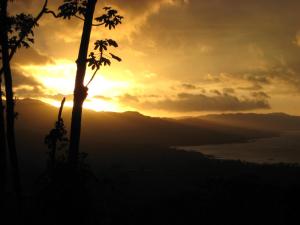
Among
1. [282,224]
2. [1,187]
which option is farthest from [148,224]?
[1,187]

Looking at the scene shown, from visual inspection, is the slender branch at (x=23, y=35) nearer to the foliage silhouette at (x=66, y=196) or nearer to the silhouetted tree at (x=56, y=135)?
the silhouetted tree at (x=56, y=135)

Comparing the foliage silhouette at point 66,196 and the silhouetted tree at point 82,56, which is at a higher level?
the silhouetted tree at point 82,56

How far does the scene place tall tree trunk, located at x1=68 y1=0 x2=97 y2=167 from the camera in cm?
1309

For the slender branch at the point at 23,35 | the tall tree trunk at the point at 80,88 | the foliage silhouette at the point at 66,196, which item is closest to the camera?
the foliage silhouette at the point at 66,196

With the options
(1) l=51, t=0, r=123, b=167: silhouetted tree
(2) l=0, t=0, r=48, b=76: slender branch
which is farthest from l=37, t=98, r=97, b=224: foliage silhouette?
(2) l=0, t=0, r=48, b=76: slender branch

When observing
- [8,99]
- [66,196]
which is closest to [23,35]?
[8,99]

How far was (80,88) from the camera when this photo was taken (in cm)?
1322

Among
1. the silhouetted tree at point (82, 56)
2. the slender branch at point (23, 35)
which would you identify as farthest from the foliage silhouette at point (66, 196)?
the slender branch at point (23, 35)

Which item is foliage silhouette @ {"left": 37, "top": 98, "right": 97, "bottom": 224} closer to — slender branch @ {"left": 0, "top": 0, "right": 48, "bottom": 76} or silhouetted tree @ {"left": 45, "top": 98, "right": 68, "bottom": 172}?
silhouetted tree @ {"left": 45, "top": 98, "right": 68, "bottom": 172}

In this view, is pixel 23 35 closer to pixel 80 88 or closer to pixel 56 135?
pixel 56 135

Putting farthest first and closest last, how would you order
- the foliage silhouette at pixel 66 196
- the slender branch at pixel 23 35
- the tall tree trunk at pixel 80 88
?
the slender branch at pixel 23 35 → the tall tree trunk at pixel 80 88 → the foliage silhouette at pixel 66 196

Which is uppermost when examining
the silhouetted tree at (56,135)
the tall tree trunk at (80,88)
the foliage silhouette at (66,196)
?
the tall tree trunk at (80,88)

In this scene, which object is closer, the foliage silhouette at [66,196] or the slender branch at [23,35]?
the foliage silhouette at [66,196]

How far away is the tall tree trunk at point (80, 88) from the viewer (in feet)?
42.9
